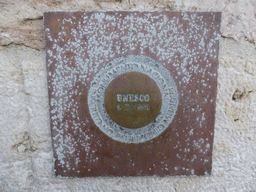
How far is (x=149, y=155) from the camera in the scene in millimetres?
479

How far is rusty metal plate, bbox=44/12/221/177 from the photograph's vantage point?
0.43 metres

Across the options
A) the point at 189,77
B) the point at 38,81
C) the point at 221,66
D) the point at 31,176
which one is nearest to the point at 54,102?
the point at 38,81

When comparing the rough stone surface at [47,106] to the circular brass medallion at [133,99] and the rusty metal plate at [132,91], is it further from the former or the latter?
the circular brass medallion at [133,99]

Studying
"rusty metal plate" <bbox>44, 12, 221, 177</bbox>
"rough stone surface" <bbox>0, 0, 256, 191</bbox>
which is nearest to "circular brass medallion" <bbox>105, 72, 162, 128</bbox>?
"rusty metal plate" <bbox>44, 12, 221, 177</bbox>

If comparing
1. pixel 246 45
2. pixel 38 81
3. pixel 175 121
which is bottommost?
pixel 175 121

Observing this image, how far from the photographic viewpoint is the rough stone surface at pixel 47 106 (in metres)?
0.45

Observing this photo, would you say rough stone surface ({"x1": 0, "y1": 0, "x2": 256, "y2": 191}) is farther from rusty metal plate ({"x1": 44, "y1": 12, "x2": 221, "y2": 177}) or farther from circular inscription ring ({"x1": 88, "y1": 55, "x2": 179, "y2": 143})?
circular inscription ring ({"x1": 88, "y1": 55, "x2": 179, "y2": 143})

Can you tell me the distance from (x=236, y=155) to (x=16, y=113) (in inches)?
27.2

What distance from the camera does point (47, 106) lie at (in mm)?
488

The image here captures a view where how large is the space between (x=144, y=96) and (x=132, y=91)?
1.4 inches

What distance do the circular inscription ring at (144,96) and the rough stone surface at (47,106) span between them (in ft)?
0.49

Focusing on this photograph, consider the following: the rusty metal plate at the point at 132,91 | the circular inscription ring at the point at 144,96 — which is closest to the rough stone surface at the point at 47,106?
the rusty metal plate at the point at 132,91

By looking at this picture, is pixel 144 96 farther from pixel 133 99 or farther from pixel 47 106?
pixel 47 106

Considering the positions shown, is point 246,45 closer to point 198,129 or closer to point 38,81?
point 198,129
